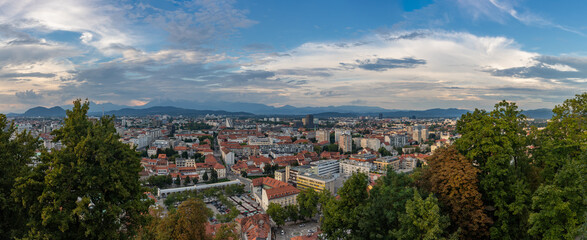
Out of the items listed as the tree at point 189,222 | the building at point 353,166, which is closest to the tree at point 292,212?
the tree at point 189,222

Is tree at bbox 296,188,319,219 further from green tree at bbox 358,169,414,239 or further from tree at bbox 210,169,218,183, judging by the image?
tree at bbox 210,169,218,183

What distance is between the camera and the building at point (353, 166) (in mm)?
39781

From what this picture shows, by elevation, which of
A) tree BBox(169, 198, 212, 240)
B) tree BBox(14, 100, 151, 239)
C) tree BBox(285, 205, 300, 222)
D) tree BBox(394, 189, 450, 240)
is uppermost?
tree BBox(14, 100, 151, 239)

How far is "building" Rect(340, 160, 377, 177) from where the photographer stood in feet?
131

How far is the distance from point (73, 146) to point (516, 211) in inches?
402

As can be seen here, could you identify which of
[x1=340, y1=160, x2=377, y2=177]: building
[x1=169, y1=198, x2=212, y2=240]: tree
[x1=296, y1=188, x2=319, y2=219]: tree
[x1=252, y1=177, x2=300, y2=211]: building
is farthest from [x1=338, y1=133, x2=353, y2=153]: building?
[x1=169, y1=198, x2=212, y2=240]: tree

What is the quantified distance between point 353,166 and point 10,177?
123 feet

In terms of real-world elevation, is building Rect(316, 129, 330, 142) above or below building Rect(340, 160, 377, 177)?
above

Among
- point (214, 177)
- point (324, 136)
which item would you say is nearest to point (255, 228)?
point (214, 177)

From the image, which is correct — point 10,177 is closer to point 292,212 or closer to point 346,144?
point 292,212

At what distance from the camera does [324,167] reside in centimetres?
3928

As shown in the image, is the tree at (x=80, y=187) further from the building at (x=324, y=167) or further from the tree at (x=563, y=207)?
the building at (x=324, y=167)

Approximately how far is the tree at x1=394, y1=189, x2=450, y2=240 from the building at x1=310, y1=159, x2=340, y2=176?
95.9 feet

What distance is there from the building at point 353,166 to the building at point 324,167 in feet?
2.64
